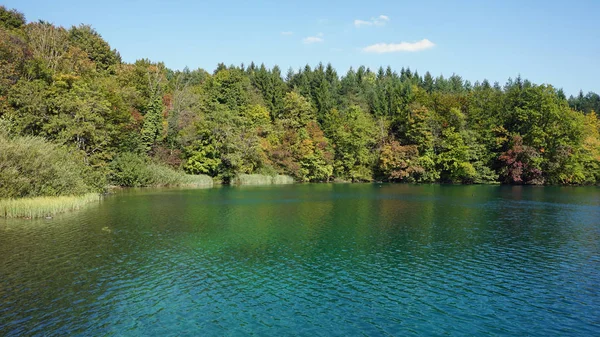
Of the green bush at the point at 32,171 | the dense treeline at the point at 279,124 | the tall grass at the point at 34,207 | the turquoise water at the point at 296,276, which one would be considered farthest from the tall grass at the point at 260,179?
the turquoise water at the point at 296,276

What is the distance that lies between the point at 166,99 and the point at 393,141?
47.7 meters

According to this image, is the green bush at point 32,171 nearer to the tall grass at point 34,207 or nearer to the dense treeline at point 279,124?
the tall grass at point 34,207

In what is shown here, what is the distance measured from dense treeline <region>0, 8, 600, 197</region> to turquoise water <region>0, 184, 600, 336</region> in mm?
24363

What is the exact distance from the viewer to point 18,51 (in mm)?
44562

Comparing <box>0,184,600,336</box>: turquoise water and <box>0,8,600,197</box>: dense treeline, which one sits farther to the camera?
<box>0,8,600,197</box>: dense treeline

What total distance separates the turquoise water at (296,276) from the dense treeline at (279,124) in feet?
79.9

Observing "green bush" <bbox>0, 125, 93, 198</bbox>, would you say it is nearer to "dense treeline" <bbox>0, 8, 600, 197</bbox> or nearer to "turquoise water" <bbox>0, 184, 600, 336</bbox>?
"turquoise water" <bbox>0, 184, 600, 336</bbox>

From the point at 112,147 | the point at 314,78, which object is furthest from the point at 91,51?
Result: the point at 314,78

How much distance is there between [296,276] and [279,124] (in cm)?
6765

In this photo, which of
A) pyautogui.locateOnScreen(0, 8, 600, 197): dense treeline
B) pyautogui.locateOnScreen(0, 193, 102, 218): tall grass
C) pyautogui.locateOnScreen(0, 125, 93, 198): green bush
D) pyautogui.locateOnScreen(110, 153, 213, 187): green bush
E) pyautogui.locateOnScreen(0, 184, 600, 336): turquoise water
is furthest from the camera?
pyautogui.locateOnScreen(110, 153, 213, 187): green bush

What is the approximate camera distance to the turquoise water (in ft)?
40.3

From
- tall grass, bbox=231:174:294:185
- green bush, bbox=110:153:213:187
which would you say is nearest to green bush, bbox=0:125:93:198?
green bush, bbox=110:153:213:187

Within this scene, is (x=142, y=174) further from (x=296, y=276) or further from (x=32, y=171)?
(x=296, y=276)

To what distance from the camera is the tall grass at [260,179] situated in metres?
68.9
